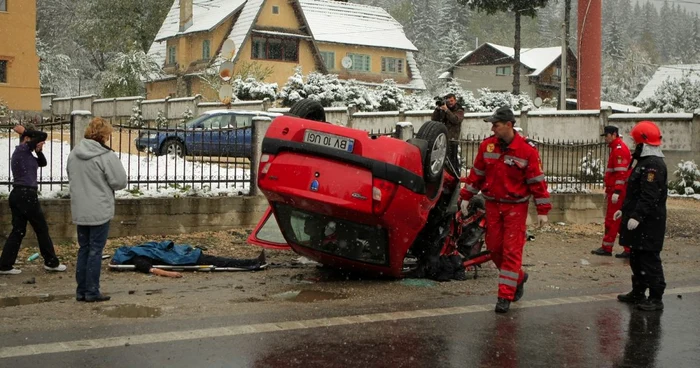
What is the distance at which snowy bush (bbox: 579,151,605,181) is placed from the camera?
17.8 meters

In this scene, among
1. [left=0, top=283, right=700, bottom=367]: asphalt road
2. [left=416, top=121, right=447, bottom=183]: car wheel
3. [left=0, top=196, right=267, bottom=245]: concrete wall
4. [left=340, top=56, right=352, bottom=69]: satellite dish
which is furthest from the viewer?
[left=340, top=56, right=352, bottom=69]: satellite dish

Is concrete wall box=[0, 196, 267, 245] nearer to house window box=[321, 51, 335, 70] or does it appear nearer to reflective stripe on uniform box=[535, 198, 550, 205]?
reflective stripe on uniform box=[535, 198, 550, 205]

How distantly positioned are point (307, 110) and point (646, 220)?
12.1ft

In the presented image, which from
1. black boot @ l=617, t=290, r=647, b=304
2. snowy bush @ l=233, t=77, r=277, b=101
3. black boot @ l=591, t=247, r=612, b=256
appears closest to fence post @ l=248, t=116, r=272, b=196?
black boot @ l=591, t=247, r=612, b=256

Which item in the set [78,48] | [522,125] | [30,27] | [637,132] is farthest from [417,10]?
[637,132]

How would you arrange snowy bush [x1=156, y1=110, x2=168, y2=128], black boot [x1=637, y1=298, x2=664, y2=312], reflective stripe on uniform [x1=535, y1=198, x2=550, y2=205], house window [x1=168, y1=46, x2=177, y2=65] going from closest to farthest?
reflective stripe on uniform [x1=535, y1=198, x2=550, y2=205] < black boot [x1=637, y1=298, x2=664, y2=312] < snowy bush [x1=156, y1=110, x2=168, y2=128] < house window [x1=168, y1=46, x2=177, y2=65]

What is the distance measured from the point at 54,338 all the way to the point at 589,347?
3.94 meters

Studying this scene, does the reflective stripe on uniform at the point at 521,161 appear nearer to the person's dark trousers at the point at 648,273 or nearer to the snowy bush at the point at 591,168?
the person's dark trousers at the point at 648,273

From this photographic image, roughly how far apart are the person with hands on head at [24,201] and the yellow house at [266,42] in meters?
37.5

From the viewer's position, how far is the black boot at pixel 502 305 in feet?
25.3

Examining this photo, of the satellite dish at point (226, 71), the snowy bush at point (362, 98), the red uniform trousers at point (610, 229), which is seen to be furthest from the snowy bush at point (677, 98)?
the red uniform trousers at point (610, 229)

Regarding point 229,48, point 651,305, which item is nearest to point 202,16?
point 229,48

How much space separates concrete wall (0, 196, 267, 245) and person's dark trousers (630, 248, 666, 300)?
5942 millimetres

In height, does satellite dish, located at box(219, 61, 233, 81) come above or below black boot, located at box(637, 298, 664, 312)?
above
